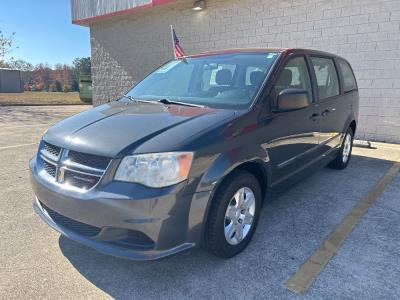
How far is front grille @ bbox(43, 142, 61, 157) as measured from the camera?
2666 mm

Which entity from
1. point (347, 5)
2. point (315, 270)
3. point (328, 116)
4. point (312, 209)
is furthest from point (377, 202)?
point (347, 5)

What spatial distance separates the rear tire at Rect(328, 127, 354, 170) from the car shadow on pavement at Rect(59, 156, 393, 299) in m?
1.62

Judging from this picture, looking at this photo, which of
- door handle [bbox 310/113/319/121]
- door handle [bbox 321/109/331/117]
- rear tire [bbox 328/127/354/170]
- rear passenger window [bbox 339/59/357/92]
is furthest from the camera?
rear tire [bbox 328/127/354/170]

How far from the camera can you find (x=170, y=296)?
7.86 ft

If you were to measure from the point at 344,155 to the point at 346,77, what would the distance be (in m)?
1.22

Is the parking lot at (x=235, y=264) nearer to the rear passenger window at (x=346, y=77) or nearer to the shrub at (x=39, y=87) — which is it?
the rear passenger window at (x=346, y=77)

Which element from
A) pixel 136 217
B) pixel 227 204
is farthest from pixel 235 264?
pixel 136 217

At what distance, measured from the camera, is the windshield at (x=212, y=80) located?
10.5 ft

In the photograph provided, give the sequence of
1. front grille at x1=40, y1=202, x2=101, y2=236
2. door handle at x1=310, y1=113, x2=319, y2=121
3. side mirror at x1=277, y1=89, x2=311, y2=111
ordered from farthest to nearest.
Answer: door handle at x1=310, y1=113, x2=319, y2=121
side mirror at x1=277, y1=89, x2=311, y2=111
front grille at x1=40, y1=202, x2=101, y2=236

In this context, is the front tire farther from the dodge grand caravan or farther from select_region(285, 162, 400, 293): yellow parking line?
select_region(285, 162, 400, 293): yellow parking line

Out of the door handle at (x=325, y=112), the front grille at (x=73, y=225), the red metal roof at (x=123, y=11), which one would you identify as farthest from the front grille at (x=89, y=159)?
the red metal roof at (x=123, y=11)

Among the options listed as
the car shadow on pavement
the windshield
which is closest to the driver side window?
the windshield

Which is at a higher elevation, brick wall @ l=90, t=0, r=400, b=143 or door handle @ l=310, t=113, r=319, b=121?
brick wall @ l=90, t=0, r=400, b=143

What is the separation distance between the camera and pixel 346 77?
5.31 metres
